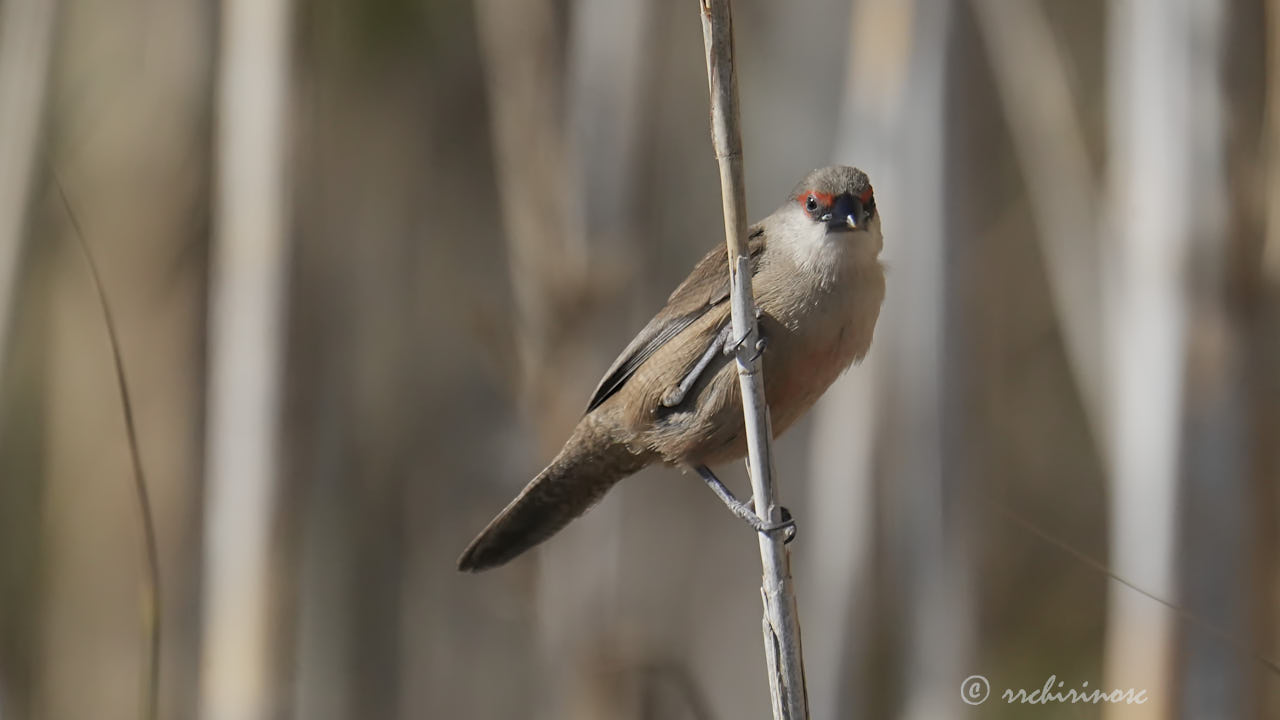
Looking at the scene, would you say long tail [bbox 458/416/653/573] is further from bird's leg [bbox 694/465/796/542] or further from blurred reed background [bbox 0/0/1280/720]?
blurred reed background [bbox 0/0/1280/720]

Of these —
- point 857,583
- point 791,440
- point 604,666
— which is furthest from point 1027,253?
point 604,666

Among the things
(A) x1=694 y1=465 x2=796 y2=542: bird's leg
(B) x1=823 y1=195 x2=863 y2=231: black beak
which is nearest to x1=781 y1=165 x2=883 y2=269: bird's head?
(B) x1=823 y1=195 x2=863 y2=231: black beak

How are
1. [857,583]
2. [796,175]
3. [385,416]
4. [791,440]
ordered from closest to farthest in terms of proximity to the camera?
[857,583], [796,175], [791,440], [385,416]

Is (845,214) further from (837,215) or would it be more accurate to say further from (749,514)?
(749,514)

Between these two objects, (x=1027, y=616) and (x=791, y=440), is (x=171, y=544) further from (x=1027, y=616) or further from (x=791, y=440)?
(x=1027, y=616)

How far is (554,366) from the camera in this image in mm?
3152

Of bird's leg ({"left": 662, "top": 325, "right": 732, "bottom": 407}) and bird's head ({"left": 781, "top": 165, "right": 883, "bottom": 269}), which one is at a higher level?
bird's head ({"left": 781, "top": 165, "right": 883, "bottom": 269})

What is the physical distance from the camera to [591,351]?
3154 mm

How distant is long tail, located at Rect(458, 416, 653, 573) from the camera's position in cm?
231

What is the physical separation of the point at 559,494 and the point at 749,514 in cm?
55

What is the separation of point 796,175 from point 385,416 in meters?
1.98

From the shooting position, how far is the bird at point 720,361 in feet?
7.02

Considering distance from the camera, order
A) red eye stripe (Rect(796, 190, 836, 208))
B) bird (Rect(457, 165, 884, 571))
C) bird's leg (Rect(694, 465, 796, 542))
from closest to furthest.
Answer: bird's leg (Rect(694, 465, 796, 542)), bird (Rect(457, 165, 884, 571)), red eye stripe (Rect(796, 190, 836, 208))

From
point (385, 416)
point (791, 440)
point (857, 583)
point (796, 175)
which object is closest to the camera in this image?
point (857, 583)
